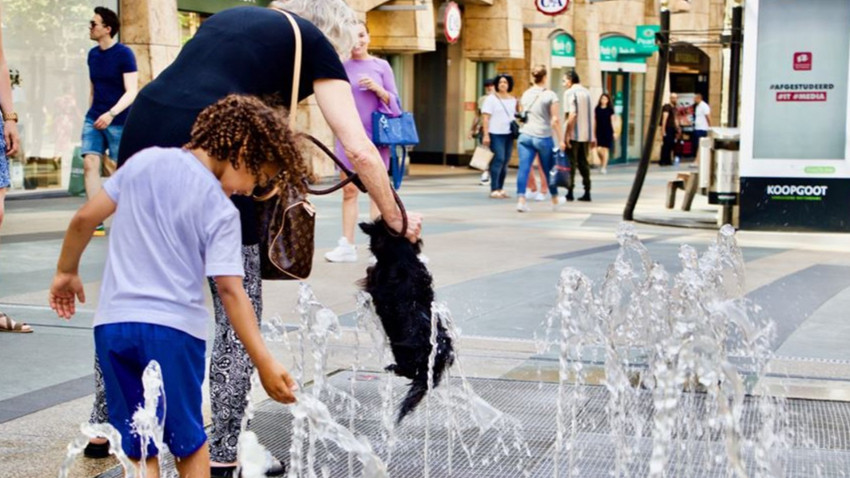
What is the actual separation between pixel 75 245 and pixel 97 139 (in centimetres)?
664

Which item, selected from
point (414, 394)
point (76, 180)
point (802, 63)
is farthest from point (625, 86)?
point (414, 394)

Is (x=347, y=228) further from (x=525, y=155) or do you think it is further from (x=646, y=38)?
(x=646, y=38)

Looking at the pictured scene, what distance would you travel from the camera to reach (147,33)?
16.8 meters

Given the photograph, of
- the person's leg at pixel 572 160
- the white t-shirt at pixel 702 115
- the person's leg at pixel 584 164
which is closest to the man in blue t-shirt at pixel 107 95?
the person's leg at pixel 572 160

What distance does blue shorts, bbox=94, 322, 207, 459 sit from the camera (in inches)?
125

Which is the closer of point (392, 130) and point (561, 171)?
point (392, 130)

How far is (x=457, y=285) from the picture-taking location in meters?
8.52

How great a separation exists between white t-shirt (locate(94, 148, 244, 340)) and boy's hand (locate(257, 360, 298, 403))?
0.22 meters

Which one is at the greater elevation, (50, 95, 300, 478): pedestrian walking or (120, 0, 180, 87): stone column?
(120, 0, 180, 87): stone column

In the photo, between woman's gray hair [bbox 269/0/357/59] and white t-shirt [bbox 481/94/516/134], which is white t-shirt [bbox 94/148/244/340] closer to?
woman's gray hair [bbox 269/0/357/59]

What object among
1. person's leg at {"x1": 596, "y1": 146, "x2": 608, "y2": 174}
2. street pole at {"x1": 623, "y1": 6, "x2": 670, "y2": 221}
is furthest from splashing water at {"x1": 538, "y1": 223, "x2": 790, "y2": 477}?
person's leg at {"x1": 596, "y1": 146, "x2": 608, "y2": 174}

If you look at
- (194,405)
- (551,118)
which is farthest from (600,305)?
(551,118)

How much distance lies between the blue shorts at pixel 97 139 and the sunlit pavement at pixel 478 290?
788mm

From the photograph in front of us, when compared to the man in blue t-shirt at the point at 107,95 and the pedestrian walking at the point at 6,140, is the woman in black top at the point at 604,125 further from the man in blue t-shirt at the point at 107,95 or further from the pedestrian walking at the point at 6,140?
the pedestrian walking at the point at 6,140
